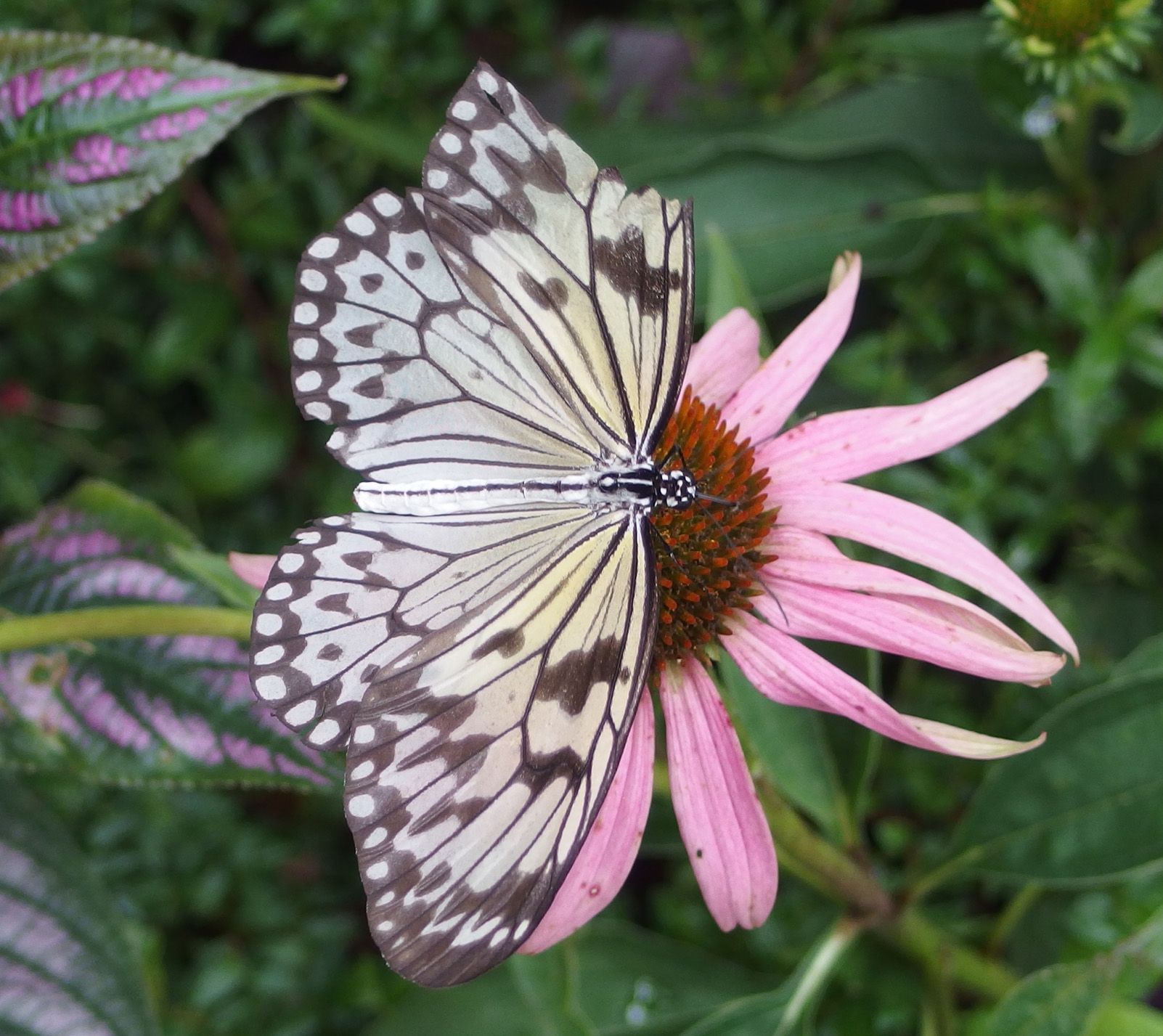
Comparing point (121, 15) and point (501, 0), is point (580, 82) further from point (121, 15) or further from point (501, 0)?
point (121, 15)

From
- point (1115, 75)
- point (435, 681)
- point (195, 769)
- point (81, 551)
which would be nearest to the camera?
point (435, 681)

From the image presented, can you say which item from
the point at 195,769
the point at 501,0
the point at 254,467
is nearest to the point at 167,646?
the point at 195,769

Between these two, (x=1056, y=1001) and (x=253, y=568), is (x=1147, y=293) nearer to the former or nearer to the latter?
Answer: (x=1056, y=1001)

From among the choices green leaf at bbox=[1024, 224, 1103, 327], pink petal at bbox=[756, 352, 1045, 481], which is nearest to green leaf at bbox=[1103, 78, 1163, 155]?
green leaf at bbox=[1024, 224, 1103, 327]

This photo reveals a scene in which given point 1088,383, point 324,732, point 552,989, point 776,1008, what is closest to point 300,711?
point 324,732

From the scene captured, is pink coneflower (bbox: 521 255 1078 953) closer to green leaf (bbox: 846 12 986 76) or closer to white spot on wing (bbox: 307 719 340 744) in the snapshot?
white spot on wing (bbox: 307 719 340 744)

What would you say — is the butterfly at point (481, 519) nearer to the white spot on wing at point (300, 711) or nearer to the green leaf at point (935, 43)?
the white spot on wing at point (300, 711)

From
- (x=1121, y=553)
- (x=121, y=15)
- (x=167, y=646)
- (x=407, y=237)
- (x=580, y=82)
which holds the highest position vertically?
(x=121, y=15)
